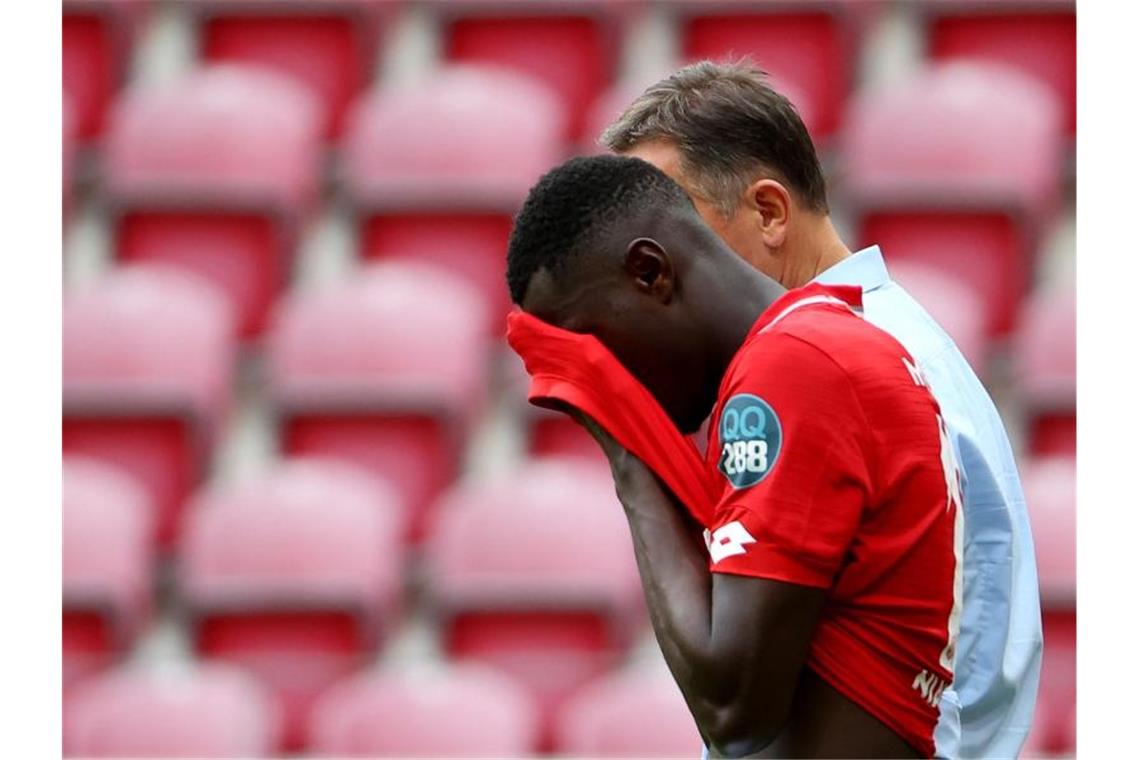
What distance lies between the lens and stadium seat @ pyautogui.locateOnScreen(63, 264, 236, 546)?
4508 mm

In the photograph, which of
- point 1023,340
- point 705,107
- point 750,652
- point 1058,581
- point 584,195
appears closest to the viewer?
point 750,652

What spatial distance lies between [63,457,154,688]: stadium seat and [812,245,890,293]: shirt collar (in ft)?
9.58

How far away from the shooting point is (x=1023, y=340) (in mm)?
4387

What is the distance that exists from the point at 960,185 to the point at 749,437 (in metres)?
3.53

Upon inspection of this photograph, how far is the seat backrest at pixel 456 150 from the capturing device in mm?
4855

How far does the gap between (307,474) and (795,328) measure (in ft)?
10.1

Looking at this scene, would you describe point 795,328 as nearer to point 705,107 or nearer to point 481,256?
point 705,107

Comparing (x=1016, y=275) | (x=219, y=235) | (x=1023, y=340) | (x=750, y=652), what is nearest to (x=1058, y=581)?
(x=1023, y=340)

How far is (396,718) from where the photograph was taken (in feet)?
12.7

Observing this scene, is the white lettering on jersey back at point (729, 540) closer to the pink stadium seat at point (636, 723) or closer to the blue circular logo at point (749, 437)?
the blue circular logo at point (749, 437)

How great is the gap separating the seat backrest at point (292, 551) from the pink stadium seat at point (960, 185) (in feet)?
4.79

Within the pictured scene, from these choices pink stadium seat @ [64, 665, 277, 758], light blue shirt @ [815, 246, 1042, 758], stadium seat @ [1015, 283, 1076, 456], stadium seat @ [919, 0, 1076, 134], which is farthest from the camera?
stadium seat @ [919, 0, 1076, 134]

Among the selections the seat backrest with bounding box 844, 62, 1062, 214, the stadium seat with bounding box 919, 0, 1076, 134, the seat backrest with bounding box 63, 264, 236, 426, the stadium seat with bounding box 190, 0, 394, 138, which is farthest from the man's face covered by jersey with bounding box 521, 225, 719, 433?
the stadium seat with bounding box 190, 0, 394, 138

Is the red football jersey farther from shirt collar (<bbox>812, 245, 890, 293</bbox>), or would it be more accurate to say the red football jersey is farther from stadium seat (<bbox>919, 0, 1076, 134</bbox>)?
stadium seat (<bbox>919, 0, 1076, 134</bbox>)
